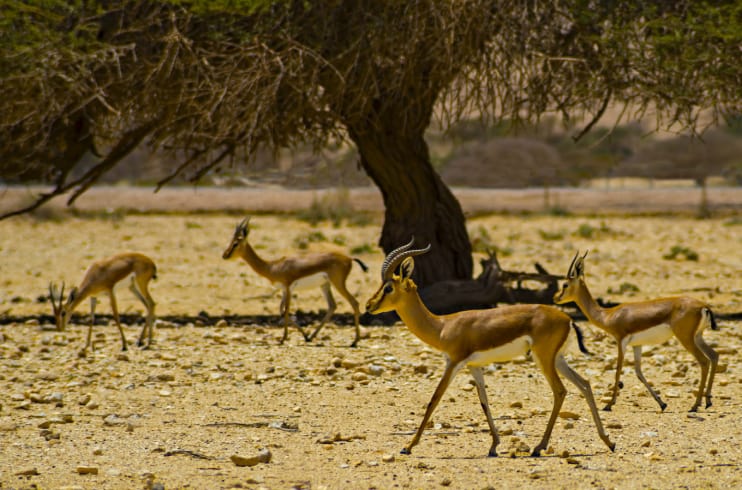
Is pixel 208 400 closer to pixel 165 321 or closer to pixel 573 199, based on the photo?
pixel 165 321

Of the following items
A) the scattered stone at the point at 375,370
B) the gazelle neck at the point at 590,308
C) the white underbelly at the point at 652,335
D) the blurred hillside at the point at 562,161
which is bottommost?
the scattered stone at the point at 375,370

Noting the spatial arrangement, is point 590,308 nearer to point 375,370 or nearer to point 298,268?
point 375,370

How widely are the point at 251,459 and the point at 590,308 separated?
3553mm

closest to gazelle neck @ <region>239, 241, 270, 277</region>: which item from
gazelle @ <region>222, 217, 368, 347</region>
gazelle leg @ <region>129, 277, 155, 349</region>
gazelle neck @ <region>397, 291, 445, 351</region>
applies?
gazelle @ <region>222, 217, 368, 347</region>

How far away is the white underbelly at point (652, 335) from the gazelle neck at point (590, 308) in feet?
0.96

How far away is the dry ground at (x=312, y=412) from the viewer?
674 cm

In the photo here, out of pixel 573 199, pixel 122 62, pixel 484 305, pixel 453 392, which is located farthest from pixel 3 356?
pixel 573 199

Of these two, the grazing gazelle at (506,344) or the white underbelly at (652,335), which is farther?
the white underbelly at (652,335)

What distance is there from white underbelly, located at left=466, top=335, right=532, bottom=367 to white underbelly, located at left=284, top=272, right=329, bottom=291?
5287 millimetres

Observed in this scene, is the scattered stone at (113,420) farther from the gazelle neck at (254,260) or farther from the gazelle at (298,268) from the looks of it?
the gazelle neck at (254,260)

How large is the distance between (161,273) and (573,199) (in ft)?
75.1

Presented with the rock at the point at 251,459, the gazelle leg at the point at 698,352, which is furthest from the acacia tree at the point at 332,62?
the rock at the point at 251,459

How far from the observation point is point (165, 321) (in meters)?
13.9

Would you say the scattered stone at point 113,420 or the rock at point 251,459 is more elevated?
A: the rock at point 251,459
